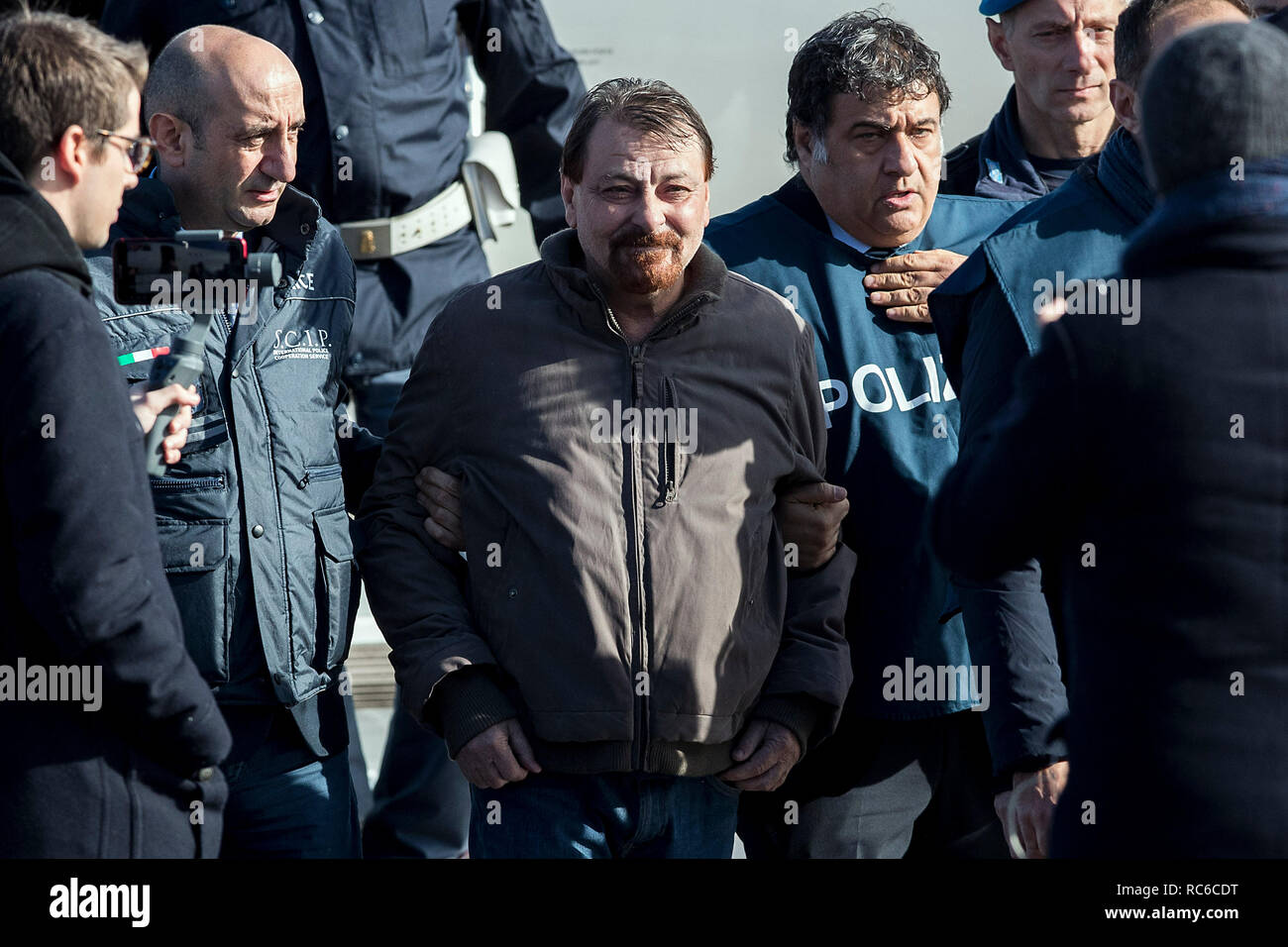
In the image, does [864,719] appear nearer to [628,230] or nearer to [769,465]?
[769,465]

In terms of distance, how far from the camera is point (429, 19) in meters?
4.04

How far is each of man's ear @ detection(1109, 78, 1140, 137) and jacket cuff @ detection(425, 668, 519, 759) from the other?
148 cm

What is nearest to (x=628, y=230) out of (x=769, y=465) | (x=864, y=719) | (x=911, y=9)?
(x=769, y=465)

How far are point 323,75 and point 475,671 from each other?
70.1 inches

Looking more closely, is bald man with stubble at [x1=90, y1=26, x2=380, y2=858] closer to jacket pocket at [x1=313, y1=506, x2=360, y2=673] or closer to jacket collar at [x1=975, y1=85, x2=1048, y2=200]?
jacket pocket at [x1=313, y1=506, x2=360, y2=673]

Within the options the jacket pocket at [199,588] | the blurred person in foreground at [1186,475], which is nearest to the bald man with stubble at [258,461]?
the jacket pocket at [199,588]

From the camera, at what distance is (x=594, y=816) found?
2.73 m

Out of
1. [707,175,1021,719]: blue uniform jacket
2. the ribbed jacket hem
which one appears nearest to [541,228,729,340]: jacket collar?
[707,175,1021,719]: blue uniform jacket

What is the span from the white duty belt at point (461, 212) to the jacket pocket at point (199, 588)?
54.0 inches

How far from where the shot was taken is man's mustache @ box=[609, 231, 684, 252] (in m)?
2.80

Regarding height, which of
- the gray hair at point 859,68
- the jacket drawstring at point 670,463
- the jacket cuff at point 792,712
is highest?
the gray hair at point 859,68

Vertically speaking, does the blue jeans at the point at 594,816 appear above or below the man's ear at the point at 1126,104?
below

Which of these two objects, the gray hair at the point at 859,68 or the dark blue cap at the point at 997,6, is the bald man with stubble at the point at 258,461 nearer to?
the gray hair at the point at 859,68

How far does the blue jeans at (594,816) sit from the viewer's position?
2711 mm
